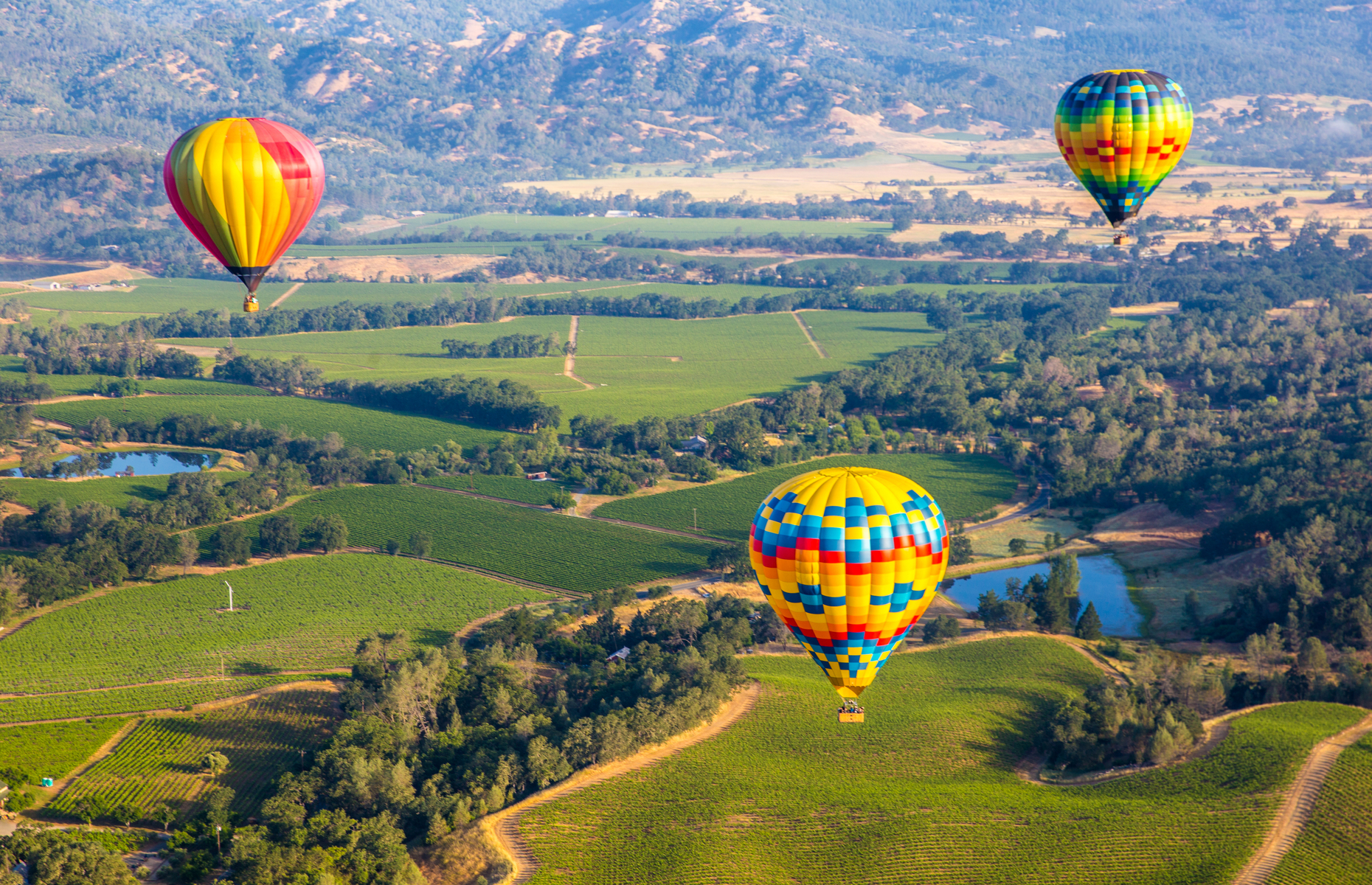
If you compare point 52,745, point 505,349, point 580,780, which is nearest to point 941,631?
point 580,780

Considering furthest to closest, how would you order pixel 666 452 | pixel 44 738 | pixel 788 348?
pixel 788 348, pixel 666 452, pixel 44 738

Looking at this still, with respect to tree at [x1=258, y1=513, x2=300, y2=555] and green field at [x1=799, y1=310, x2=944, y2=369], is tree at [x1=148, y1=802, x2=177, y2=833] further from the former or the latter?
green field at [x1=799, y1=310, x2=944, y2=369]

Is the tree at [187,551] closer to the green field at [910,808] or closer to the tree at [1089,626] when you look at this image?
the green field at [910,808]

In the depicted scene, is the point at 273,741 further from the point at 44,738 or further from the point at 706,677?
the point at 706,677

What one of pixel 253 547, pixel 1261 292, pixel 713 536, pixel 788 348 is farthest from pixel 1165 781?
pixel 1261 292

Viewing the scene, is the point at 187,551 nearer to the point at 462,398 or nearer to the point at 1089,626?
the point at 462,398

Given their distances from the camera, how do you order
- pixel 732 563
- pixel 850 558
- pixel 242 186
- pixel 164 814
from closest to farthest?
pixel 850 558, pixel 242 186, pixel 164 814, pixel 732 563
